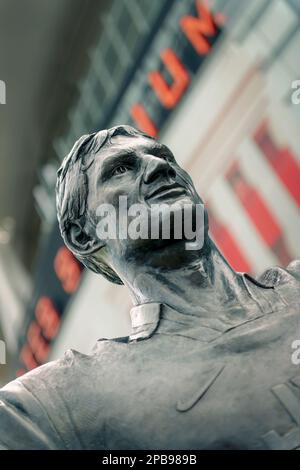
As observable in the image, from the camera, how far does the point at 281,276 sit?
164 inches

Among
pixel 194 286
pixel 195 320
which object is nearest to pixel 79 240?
pixel 194 286

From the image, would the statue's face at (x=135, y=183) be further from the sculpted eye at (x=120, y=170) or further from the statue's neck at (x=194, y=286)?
the statue's neck at (x=194, y=286)

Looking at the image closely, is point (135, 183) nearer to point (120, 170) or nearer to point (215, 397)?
point (120, 170)

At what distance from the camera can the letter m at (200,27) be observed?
67.1 feet

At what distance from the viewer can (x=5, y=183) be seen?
2967 centimetres

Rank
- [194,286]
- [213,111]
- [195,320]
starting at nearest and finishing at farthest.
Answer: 1. [195,320]
2. [194,286]
3. [213,111]

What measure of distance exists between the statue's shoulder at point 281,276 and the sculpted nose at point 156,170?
2.09ft

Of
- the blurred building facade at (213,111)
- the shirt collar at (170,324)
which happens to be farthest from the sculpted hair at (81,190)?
the blurred building facade at (213,111)

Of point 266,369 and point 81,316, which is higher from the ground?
point 266,369

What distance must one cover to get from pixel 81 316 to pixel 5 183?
264 inches

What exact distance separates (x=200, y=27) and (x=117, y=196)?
17.2m

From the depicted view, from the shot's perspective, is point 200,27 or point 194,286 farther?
point 200,27

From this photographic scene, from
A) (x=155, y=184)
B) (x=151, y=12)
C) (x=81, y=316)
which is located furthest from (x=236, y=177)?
(x=155, y=184)
